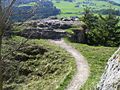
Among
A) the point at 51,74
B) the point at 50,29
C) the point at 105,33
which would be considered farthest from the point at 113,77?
the point at 105,33

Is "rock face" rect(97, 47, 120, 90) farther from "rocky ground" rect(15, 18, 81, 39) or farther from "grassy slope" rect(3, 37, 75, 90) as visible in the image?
"rocky ground" rect(15, 18, 81, 39)

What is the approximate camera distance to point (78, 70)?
102 feet

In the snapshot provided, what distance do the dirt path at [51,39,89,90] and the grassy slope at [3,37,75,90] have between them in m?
0.50

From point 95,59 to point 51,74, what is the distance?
5.60 metres

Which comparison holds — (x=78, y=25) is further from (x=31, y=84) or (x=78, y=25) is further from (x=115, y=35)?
(x=31, y=84)

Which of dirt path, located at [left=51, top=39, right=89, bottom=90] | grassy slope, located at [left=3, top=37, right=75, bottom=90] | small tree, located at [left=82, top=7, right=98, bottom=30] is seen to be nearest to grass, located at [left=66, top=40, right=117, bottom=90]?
dirt path, located at [left=51, top=39, right=89, bottom=90]

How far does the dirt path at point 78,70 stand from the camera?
27.2m

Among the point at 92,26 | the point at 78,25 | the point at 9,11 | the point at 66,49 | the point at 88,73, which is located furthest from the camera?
the point at 92,26

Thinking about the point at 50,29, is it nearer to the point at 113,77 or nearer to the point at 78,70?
the point at 78,70

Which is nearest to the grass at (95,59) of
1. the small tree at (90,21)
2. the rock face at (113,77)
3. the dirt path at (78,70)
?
the dirt path at (78,70)

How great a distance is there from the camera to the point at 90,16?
59.8 meters

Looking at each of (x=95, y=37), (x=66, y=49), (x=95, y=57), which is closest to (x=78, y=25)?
(x=95, y=37)

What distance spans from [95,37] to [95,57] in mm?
18425

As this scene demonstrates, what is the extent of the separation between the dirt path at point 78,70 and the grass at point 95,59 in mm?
455
